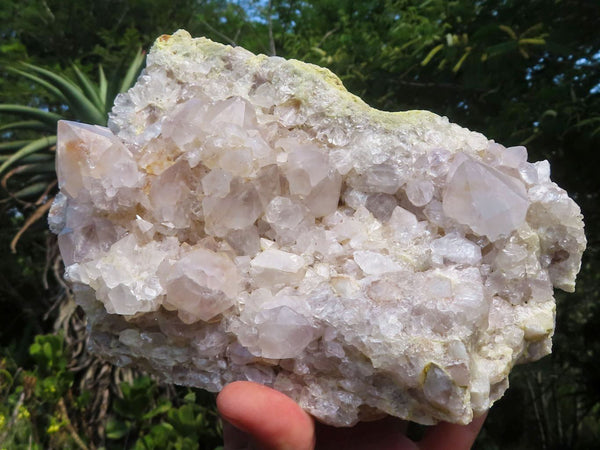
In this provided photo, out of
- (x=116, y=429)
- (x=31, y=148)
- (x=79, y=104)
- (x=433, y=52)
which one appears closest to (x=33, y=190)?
(x=31, y=148)

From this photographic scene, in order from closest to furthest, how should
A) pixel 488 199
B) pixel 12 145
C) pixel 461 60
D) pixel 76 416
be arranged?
pixel 488 199 → pixel 461 60 → pixel 76 416 → pixel 12 145

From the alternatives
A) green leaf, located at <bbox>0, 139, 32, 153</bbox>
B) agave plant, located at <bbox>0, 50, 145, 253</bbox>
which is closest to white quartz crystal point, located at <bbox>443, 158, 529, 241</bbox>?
agave plant, located at <bbox>0, 50, 145, 253</bbox>

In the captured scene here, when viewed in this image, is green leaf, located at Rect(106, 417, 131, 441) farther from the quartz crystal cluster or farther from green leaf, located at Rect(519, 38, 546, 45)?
green leaf, located at Rect(519, 38, 546, 45)

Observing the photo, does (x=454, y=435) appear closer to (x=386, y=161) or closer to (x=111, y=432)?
(x=386, y=161)

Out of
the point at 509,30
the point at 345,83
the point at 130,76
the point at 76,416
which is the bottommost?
the point at 76,416

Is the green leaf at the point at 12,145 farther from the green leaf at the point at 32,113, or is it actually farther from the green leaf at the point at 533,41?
the green leaf at the point at 533,41

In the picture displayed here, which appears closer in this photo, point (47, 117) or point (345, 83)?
point (345, 83)

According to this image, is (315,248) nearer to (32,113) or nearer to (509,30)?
(509,30)

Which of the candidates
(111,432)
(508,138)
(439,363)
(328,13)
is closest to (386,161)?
(439,363)
